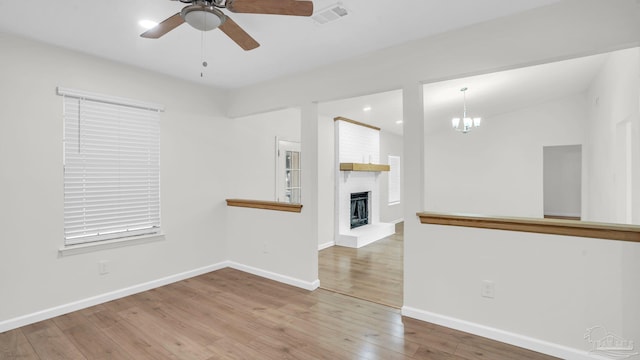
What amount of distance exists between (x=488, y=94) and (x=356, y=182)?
114 inches

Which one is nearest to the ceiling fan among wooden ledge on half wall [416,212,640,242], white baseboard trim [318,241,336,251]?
wooden ledge on half wall [416,212,640,242]

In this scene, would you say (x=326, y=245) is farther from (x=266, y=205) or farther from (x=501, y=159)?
(x=501, y=159)

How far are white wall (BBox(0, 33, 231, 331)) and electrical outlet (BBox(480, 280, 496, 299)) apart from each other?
342cm

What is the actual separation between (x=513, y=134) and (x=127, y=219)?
7.86 metres

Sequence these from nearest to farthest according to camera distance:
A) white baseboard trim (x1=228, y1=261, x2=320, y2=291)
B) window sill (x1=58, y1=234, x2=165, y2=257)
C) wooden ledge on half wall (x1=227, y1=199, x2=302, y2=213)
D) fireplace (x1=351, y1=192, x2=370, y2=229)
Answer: window sill (x1=58, y1=234, x2=165, y2=257) < white baseboard trim (x1=228, y1=261, x2=320, y2=291) < wooden ledge on half wall (x1=227, y1=199, x2=302, y2=213) < fireplace (x1=351, y1=192, x2=370, y2=229)

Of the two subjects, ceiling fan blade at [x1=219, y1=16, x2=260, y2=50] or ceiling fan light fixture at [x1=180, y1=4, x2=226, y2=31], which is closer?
ceiling fan light fixture at [x1=180, y1=4, x2=226, y2=31]

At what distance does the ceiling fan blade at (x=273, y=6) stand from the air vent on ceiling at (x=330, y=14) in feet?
1.84

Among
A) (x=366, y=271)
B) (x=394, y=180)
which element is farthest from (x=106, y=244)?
(x=394, y=180)

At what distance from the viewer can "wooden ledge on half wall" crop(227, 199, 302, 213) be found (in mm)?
3631

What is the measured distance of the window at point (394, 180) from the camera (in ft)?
26.6

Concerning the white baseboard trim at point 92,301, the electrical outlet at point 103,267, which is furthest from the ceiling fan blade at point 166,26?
the white baseboard trim at point 92,301

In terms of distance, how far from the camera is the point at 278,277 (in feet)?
12.5

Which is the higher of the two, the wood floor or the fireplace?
the fireplace

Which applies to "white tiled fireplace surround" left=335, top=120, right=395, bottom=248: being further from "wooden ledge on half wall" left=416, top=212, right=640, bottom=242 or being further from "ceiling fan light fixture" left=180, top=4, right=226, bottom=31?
"ceiling fan light fixture" left=180, top=4, right=226, bottom=31
